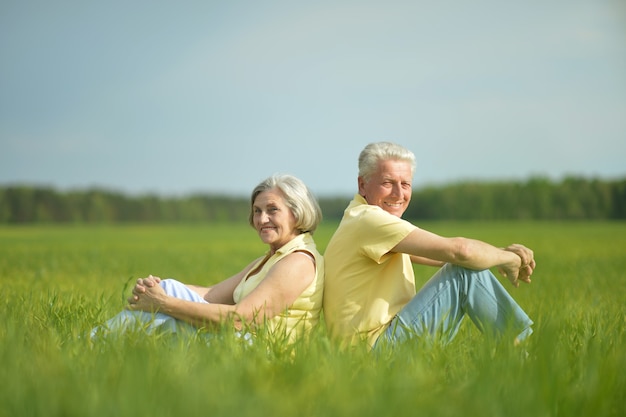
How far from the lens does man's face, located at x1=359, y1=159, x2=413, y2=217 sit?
438 cm

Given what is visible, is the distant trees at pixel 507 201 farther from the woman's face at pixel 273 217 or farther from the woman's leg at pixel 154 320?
the woman's leg at pixel 154 320

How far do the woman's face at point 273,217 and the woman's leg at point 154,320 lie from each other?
0.65m

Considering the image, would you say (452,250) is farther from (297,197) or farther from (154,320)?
(154,320)

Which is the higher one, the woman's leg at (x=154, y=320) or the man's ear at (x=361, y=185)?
the man's ear at (x=361, y=185)

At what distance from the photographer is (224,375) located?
3.01 m

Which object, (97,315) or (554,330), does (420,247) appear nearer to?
(554,330)

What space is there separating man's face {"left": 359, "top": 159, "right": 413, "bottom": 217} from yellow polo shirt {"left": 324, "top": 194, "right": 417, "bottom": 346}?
0.12m

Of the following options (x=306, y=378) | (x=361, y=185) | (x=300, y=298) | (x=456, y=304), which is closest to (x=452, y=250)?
(x=456, y=304)

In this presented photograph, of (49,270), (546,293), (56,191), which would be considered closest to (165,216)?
(56,191)

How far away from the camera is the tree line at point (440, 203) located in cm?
4322

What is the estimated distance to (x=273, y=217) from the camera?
4.40 metres

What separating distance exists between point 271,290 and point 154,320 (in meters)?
0.78

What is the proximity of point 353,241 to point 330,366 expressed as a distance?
3.73 ft

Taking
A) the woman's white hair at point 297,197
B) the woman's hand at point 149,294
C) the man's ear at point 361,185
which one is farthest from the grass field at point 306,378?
the man's ear at point 361,185
